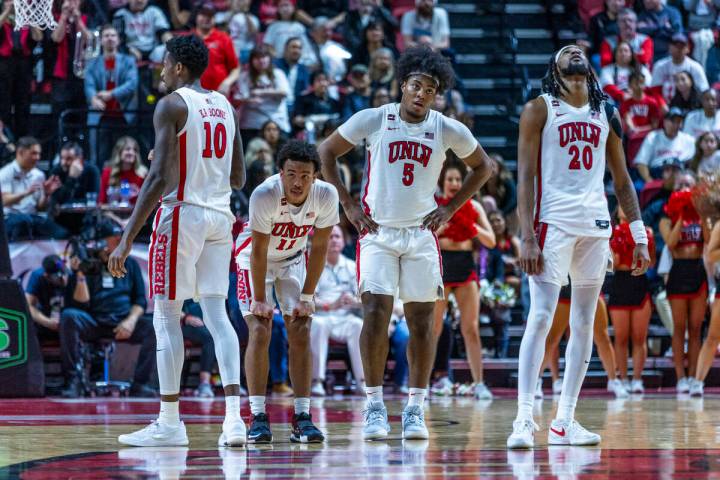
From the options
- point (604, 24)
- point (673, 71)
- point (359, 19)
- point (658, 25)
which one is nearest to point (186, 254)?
point (359, 19)

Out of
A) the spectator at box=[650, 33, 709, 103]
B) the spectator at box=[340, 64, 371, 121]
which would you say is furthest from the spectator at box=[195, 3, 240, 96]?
the spectator at box=[650, 33, 709, 103]

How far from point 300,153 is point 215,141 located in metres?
0.45

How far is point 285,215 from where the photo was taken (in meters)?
6.78

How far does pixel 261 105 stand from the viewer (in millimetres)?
14594

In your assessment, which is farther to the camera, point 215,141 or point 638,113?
point 638,113

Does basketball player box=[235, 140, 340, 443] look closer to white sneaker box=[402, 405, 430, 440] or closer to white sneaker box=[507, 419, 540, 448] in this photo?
white sneaker box=[402, 405, 430, 440]

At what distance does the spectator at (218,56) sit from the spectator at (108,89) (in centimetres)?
85

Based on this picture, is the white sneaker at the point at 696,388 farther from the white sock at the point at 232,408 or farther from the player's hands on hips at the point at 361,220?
the white sock at the point at 232,408

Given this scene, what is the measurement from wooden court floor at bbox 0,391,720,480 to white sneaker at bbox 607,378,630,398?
1.85 meters

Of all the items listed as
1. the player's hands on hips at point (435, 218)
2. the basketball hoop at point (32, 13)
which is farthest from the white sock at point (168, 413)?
the basketball hoop at point (32, 13)

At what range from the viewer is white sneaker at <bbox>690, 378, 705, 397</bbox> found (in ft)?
37.6

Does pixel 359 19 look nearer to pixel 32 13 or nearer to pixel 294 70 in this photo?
pixel 294 70

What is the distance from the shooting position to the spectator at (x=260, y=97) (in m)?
14.5

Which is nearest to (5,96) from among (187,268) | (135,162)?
(135,162)
